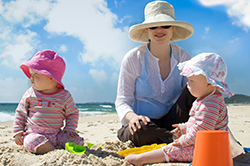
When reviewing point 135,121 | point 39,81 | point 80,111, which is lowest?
point 135,121

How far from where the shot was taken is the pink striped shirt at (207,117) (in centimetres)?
186

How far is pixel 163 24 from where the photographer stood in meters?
2.70

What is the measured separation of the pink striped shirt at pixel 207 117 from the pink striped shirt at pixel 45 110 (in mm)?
1183

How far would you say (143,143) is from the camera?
2.51m

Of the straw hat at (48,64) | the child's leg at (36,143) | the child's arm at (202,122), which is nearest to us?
the child's arm at (202,122)

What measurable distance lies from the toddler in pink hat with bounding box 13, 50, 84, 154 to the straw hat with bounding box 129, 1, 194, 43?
1.16m

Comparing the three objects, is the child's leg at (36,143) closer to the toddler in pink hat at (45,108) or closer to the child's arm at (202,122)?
the toddler in pink hat at (45,108)

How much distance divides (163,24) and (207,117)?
1.29 metres

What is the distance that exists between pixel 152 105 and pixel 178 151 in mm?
893

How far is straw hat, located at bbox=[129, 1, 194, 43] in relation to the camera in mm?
2754

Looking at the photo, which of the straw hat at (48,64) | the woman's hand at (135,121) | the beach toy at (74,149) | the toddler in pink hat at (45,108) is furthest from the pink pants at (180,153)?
the straw hat at (48,64)

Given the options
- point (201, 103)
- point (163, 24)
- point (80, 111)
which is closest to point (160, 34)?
point (163, 24)

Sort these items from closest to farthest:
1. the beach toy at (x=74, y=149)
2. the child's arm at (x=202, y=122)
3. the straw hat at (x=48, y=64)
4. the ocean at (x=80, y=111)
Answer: the child's arm at (x=202, y=122) < the beach toy at (x=74, y=149) < the straw hat at (x=48, y=64) < the ocean at (x=80, y=111)

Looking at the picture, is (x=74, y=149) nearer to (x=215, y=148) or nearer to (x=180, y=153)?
(x=180, y=153)
